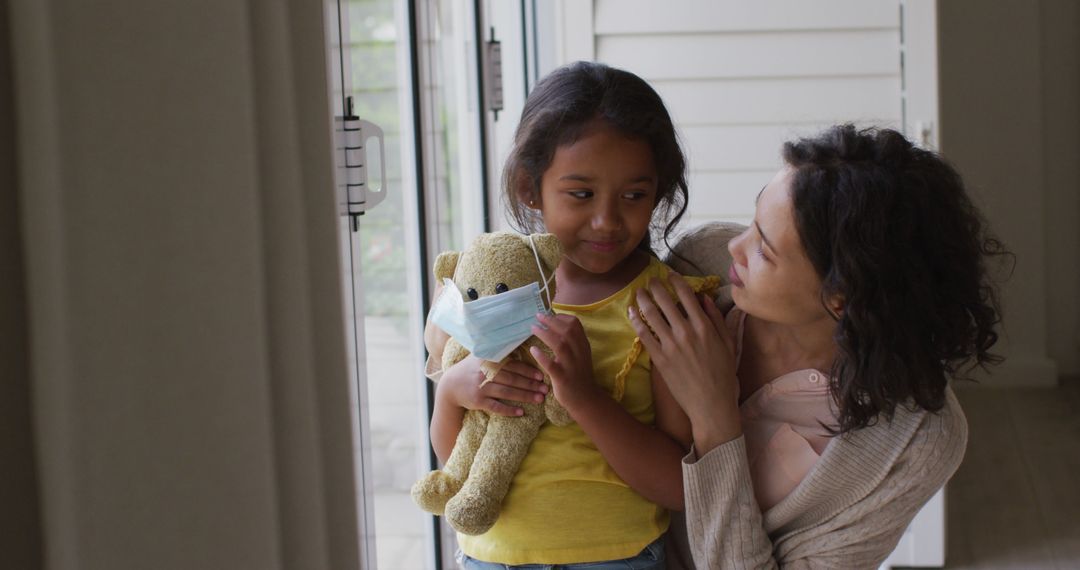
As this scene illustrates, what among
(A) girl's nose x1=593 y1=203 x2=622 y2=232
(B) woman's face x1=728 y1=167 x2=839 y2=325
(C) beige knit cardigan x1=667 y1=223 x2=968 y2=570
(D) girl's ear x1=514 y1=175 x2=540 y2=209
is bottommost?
(C) beige knit cardigan x1=667 y1=223 x2=968 y2=570

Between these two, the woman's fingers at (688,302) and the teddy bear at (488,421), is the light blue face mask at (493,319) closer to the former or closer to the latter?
the teddy bear at (488,421)

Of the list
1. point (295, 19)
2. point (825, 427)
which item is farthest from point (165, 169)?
point (825, 427)

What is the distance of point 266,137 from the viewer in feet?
2.09

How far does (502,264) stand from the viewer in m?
1.12

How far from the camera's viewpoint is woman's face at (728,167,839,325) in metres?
1.19

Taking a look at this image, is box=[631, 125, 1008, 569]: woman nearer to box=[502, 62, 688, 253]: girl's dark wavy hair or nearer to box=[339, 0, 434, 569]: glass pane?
box=[502, 62, 688, 253]: girl's dark wavy hair

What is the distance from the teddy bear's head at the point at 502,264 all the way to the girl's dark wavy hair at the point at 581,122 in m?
0.15

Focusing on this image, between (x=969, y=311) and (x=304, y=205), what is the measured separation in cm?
80

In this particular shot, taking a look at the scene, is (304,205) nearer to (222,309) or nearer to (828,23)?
(222,309)

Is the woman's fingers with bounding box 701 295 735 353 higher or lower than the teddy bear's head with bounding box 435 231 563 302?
lower

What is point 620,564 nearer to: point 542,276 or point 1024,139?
point 542,276

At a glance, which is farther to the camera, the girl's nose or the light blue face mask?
the girl's nose

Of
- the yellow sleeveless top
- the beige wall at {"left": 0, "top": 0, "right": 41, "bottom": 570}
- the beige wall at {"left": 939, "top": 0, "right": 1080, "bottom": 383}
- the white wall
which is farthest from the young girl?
the beige wall at {"left": 939, "top": 0, "right": 1080, "bottom": 383}

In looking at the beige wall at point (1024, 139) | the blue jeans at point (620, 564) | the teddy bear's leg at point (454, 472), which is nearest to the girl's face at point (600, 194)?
the teddy bear's leg at point (454, 472)
